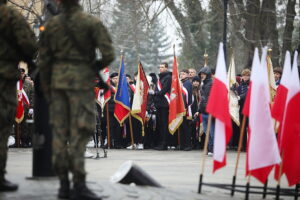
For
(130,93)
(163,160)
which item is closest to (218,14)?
(130,93)

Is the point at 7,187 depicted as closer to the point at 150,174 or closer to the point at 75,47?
the point at 75,47

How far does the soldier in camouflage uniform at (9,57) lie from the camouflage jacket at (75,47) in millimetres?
487

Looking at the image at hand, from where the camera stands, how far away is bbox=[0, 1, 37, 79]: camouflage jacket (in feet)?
32.1

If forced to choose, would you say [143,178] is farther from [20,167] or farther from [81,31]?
[20,167]

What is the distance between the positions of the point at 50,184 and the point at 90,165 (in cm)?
566

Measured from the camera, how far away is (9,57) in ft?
32.8

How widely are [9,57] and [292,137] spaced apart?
4055 millimetres

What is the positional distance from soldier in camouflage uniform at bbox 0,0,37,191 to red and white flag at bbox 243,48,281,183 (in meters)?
3.04

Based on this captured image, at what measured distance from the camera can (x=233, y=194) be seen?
1192 cm

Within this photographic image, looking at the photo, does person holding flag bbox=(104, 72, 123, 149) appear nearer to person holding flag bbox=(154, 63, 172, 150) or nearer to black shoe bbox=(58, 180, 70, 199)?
person holding flag bbox=(154, 63, 172, 150)

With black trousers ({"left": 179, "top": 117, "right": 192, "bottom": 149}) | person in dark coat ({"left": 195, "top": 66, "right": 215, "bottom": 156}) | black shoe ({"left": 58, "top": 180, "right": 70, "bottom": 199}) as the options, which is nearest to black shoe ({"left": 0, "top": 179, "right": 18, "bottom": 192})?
black shoe ({"left": 58, "top": 180, "right": 70, "bottom": 199})

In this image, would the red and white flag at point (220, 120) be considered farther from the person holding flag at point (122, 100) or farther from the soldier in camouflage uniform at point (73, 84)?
the person holding flag at point (122, 100)

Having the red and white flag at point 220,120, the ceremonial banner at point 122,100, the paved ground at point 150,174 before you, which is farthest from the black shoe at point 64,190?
the ceremonial banner at point 122,100

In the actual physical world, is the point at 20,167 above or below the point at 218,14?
below
